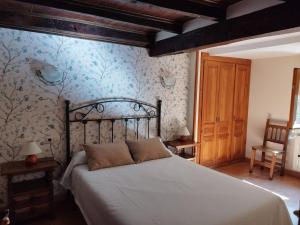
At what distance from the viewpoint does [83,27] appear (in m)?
2.87

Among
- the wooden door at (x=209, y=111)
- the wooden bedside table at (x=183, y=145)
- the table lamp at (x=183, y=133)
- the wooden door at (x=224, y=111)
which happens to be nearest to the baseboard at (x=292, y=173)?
→ the wooden door at (x=224, y=111)

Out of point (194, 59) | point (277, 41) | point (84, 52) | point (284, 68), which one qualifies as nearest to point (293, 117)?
point (284, 68)

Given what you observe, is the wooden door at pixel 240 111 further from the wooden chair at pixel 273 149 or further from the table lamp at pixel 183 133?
the table lamp at pixel 183 133

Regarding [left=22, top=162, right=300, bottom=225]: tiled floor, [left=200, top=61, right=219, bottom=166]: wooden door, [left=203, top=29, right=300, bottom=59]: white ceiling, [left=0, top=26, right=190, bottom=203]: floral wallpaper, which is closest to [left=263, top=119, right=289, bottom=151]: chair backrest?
[left=22, top=162, right=300, bottom=225]: tiled floor

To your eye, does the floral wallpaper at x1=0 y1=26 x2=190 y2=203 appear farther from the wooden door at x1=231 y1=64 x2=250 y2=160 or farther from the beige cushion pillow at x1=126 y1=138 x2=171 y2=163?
the wooden door at x1=231 y1=64 x2=250 y2=160

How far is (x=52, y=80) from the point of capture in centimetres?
280

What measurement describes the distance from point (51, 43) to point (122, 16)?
1020mm

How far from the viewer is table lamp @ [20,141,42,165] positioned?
2.52m

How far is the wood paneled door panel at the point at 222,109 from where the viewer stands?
411 centimetres

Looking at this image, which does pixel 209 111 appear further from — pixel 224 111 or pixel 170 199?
pixel 170 199

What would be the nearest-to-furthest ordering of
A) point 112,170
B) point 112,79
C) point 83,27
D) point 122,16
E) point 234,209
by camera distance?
point 234,209, point 122,16, point 112,170, point 83,27, point 112,79

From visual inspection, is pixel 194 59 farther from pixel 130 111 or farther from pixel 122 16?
pixel 122 16

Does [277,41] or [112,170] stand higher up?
[277,41]

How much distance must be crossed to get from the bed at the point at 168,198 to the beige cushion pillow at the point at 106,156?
7 cm
